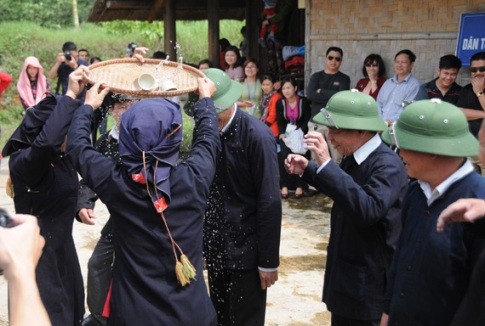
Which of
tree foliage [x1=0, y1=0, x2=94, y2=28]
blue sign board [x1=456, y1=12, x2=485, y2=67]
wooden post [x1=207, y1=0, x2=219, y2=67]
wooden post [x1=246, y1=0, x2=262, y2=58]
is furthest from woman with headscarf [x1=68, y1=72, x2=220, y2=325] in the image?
tree foliage [x1=0, y1=0, x2=94, y2=28]

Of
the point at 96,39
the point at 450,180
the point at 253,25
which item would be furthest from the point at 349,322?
the point at 96,39

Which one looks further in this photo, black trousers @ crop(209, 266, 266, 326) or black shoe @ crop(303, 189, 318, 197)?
black shoe @ crop(303, 189, 318, 197)

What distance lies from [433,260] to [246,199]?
4.84 feet

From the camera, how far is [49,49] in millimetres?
24078

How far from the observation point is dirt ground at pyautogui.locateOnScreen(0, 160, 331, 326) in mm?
5363

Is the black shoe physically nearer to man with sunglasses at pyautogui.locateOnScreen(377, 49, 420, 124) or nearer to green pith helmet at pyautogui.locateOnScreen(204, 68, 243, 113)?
man with sunglasses at pyautogui.locateOnScreen(377, 49, 420, 124)

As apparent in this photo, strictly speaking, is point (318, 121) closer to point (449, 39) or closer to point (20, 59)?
point (449, 39)

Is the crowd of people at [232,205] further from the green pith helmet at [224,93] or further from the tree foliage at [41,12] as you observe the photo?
the tree foliage at [41,12]

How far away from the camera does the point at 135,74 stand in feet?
11.9

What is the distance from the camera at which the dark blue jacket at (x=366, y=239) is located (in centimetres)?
341

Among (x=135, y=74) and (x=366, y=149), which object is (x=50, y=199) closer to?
(x=135, y=74)

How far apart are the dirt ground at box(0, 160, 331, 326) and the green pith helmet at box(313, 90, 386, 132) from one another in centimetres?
217

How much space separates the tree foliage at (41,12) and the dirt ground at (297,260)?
21.1 m

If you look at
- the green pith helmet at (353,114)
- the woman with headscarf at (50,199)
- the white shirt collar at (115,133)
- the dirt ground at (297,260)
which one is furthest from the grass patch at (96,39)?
the green pith helmet at (353,114)
